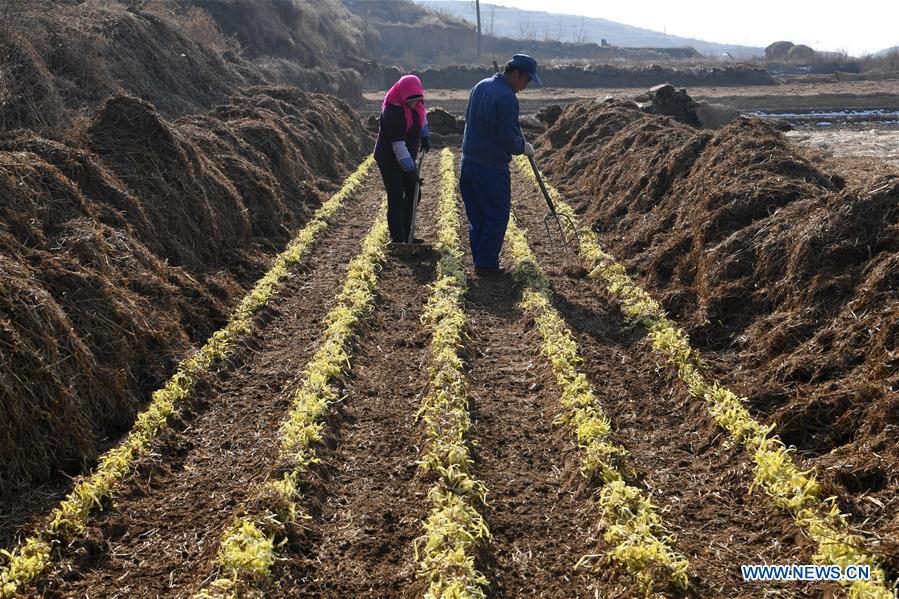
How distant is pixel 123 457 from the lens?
5.16 metres

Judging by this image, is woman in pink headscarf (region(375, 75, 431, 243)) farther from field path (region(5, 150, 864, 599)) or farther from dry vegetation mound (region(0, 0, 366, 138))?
dry vegetation mound (region(0, 0, 366, 138))

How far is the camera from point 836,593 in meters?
3.79

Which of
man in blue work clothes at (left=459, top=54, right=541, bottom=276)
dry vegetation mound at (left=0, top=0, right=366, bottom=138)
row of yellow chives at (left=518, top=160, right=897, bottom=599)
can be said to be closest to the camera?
row of yellow chives at (left=518, top=160, right=897, bottom=599)

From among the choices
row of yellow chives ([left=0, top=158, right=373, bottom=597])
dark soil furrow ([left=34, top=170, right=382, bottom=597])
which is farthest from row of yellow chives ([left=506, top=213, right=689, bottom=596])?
row of yellow chives ([left=0, top=158, right=373, bottom=597])

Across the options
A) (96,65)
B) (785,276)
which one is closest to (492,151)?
(785,276)

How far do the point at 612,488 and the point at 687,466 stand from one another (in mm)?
895

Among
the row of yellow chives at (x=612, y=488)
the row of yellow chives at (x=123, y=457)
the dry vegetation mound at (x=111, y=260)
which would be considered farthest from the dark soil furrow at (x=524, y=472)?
the dry vegetation mound at (x=111, y=260)

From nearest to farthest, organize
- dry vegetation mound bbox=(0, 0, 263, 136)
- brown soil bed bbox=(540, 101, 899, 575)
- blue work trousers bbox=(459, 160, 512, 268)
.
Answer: brown soil bed bbox=(540, 101, 899, 575), blue work trousers bbox=(459, 160, 512, 268), dry vegetation mound bbox=(0, 0, 263, 136)

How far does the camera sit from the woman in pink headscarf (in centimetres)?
1032

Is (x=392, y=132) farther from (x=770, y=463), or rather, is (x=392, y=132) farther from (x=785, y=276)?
(x=770, y=463)

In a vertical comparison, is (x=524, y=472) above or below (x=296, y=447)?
below

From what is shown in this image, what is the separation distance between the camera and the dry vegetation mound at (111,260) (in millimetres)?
5203

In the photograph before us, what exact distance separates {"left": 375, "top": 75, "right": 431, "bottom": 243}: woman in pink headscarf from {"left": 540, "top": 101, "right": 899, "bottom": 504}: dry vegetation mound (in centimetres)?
315

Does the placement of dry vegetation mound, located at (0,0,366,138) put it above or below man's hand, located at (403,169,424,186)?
above
